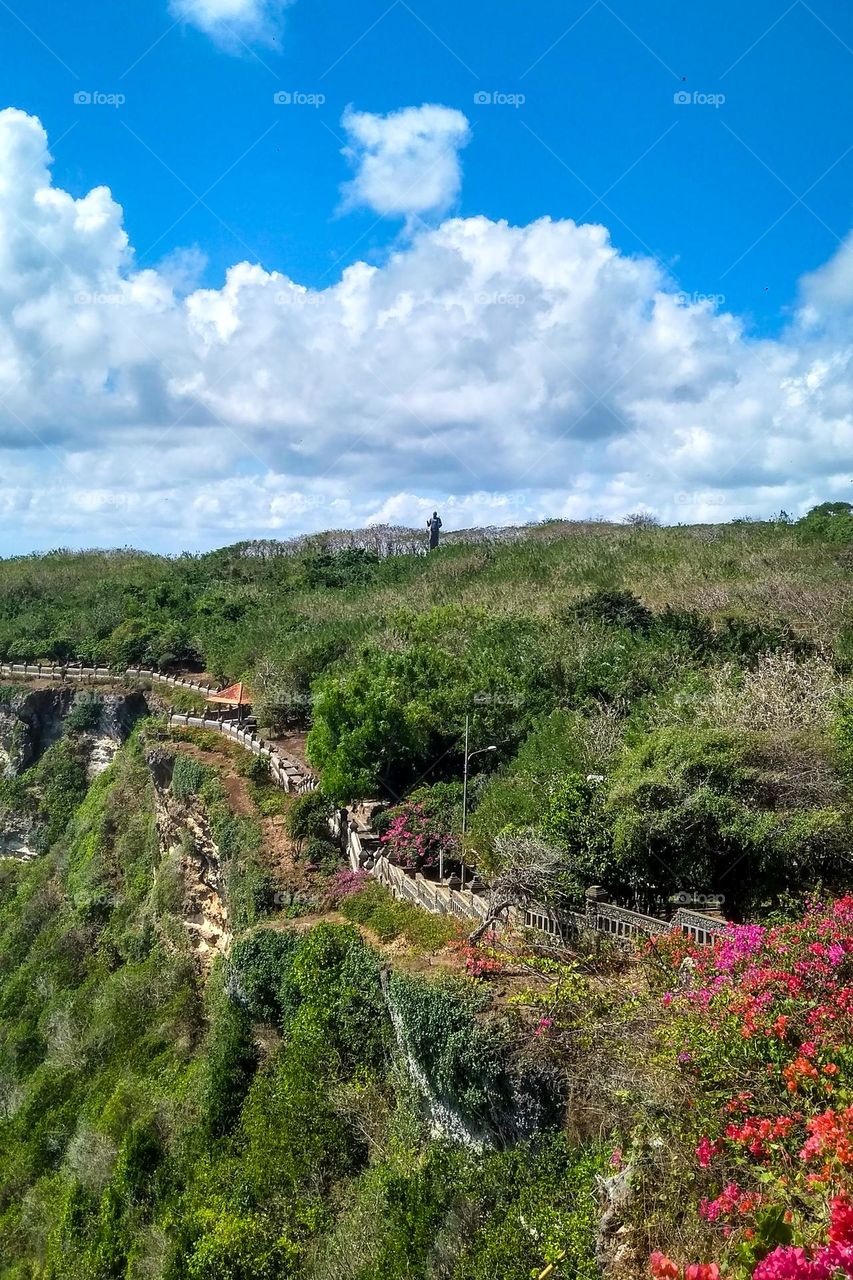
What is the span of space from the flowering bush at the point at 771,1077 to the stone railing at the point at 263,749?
1549cm

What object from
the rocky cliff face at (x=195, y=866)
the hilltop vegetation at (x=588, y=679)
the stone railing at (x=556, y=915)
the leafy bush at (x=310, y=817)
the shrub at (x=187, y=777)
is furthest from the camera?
the shrub at (x=187, y=777)

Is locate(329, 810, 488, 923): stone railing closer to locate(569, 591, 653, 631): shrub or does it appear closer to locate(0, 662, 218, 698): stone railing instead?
locate(569, 591, 653, 631): shrub

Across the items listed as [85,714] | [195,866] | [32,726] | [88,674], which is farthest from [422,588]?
[195,866]

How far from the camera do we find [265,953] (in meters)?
17.2

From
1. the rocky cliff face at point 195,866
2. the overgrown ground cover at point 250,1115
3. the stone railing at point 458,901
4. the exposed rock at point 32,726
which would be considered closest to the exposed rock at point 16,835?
the exposed rock at point 32,726

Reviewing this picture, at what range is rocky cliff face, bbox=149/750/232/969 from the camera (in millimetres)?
23234

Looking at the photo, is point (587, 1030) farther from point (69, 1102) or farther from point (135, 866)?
point (135, 866)

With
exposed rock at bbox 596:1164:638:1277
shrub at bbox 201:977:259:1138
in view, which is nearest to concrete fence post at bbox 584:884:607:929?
exposed rock at bbox 596:1164:638:1277

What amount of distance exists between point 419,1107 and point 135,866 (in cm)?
1948

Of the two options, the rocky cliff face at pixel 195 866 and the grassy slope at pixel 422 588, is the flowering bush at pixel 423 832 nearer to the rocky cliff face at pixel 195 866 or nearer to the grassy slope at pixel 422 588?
the rocky cliff face at pixel 195 866

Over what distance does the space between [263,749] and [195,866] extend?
4.27 m

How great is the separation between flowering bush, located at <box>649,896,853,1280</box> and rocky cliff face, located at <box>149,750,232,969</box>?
49.1ft

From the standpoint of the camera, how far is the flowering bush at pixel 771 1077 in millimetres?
6578

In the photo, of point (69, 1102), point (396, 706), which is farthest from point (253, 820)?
point (69, 1102)
